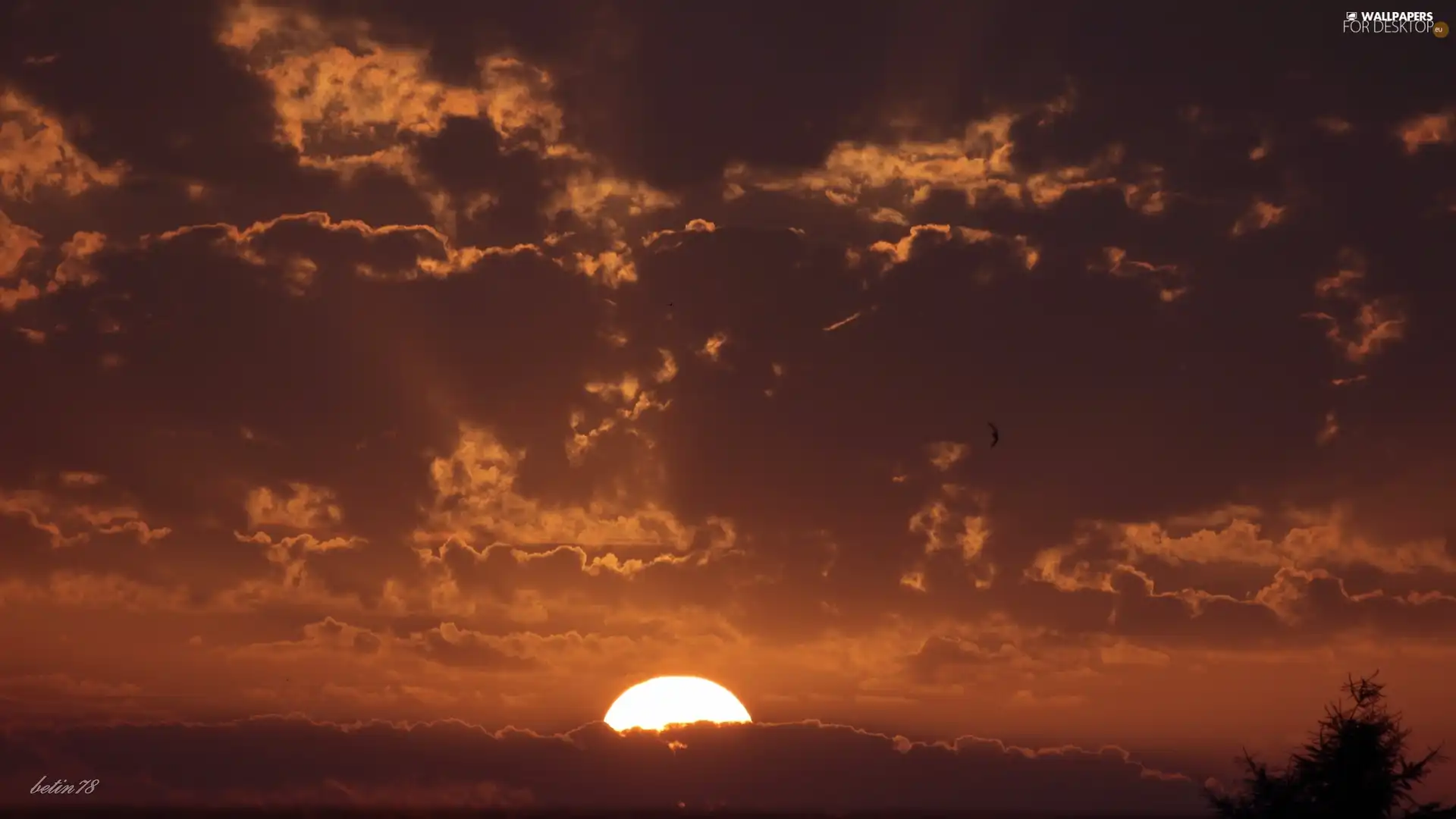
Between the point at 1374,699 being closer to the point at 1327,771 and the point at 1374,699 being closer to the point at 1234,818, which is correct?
the point at 1327,771

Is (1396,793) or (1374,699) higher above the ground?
(1374,699)

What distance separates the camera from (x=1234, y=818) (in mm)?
58625

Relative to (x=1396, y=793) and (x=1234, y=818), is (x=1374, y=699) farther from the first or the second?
(x=1234, y=818)

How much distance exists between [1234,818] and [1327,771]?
157 inches

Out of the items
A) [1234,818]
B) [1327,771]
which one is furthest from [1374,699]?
[1234,818]

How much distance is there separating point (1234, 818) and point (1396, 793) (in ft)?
19.8

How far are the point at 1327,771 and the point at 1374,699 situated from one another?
3.34 m

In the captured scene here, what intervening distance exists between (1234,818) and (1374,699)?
7.09 meters

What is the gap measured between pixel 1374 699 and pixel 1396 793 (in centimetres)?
357

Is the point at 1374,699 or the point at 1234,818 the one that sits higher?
the point at 1374,699

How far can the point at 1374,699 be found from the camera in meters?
57.4

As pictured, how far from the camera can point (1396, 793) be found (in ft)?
183
